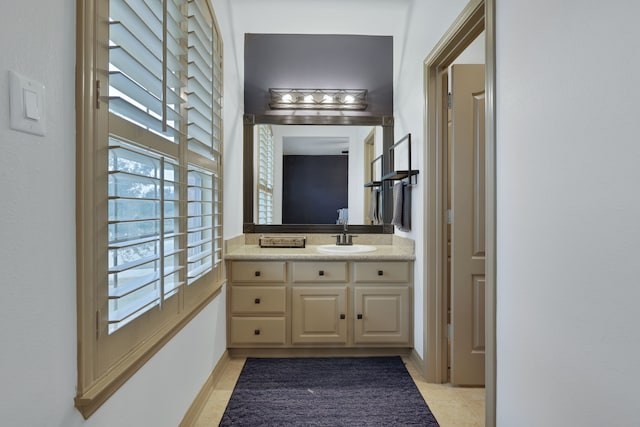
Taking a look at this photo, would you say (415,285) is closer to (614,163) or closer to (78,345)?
(614,163)

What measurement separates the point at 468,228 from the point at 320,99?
176 cm

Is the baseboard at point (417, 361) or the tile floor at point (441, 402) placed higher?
the baseboard at point (417, 361)

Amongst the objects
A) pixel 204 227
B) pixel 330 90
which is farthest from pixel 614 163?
pixel 330 90

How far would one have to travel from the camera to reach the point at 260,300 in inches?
105

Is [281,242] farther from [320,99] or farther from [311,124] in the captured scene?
[320,99]

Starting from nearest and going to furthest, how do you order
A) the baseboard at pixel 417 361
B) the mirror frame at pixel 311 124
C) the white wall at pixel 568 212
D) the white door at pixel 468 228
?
the white wall at pixel 568 212, the white door at pixel 468 228, the baseboard at pixel 417 361, the mirror frame at pixel 311 124

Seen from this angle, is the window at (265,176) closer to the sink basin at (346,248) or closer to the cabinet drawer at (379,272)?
the sink basin at (346,248)

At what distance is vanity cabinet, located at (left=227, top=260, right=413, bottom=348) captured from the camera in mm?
2656

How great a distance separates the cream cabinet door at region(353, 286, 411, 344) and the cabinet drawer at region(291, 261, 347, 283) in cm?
17

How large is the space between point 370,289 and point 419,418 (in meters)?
0.94

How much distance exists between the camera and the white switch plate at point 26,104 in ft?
2.28

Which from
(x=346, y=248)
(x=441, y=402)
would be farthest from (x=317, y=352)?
(x=441, y=402)

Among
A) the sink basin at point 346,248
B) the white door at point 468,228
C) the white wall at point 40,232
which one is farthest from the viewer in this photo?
the sink basin at point 346,248

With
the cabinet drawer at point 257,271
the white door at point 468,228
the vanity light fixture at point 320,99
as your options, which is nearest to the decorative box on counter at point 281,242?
the cabinet drawer at point 257,271
